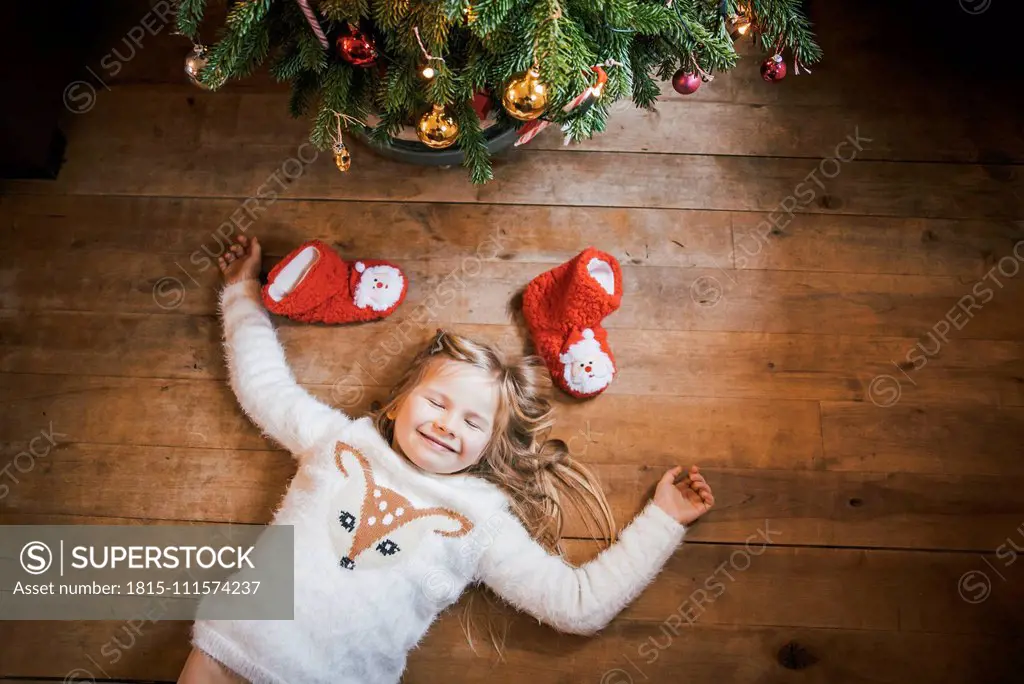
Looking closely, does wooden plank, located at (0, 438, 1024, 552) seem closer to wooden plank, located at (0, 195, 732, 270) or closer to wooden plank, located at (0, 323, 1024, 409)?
wooden plank, located at (0, 323, 1024, 409)

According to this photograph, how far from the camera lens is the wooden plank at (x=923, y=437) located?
1.37 metres

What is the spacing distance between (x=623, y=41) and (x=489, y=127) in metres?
0.50

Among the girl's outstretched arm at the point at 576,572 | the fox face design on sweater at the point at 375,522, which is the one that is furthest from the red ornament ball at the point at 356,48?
the girl's outstretched arm at the point at 576,572

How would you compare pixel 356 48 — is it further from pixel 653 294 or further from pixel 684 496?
pixel 684 496

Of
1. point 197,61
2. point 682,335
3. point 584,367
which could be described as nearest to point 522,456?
point 584,367

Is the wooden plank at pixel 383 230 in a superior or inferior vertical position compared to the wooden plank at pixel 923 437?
superior

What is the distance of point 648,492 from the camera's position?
1.35 m

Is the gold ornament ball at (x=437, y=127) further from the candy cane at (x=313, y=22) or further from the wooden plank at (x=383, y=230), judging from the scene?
the wooden plank at (x=383, y=230)

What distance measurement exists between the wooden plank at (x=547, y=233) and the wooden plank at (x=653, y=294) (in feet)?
0.07

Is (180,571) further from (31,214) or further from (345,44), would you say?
(345,44)

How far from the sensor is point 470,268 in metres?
1.47

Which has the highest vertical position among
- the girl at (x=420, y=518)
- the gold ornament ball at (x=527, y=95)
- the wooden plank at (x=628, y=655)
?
the gold ornament ball at (x=527, y=95)

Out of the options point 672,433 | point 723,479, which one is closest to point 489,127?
point 672,433

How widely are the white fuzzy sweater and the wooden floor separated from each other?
76 millimetres
